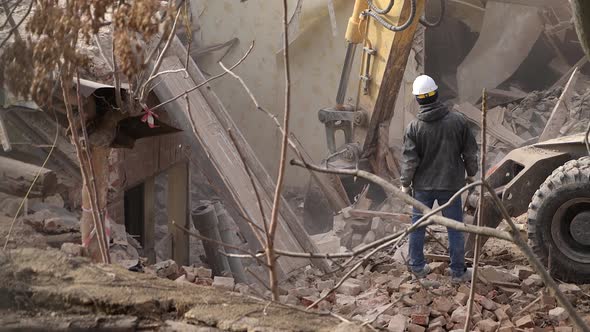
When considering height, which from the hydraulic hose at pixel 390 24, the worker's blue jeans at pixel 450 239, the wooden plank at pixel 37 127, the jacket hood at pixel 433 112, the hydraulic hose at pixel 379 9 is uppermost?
the hydraulic hose at pixel 379 9

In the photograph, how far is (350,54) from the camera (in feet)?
38.6

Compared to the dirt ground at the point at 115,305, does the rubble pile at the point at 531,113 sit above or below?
above

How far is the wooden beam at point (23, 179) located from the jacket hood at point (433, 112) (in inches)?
126

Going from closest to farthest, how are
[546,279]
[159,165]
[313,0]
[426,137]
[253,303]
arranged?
[546,279] < [253,303] < [426,137] < [159,165] < [313,0]

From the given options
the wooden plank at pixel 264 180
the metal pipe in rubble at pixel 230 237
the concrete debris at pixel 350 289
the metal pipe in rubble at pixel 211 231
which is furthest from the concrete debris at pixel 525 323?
the metal pipe in rubble at pixel 211 231

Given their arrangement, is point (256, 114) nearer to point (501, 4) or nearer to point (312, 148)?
point (312, 148)

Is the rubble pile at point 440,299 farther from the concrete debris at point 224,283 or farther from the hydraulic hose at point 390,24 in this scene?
the hydraulic hose at point 390,24

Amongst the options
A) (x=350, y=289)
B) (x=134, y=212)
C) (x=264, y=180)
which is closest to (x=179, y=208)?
(x=134, y=212)

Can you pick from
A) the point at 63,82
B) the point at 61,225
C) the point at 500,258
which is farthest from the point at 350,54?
the point at 63,82

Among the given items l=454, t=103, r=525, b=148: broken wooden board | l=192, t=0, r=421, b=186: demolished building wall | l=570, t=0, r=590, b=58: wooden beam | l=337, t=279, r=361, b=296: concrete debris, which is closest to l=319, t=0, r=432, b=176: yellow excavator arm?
l=454, t=103, r=525, b=148: broken wooden board

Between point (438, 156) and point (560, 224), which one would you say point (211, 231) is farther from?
point (560, 224)

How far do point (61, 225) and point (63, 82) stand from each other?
310cm

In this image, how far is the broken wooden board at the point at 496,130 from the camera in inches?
536

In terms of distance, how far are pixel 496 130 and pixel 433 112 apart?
273 inches
